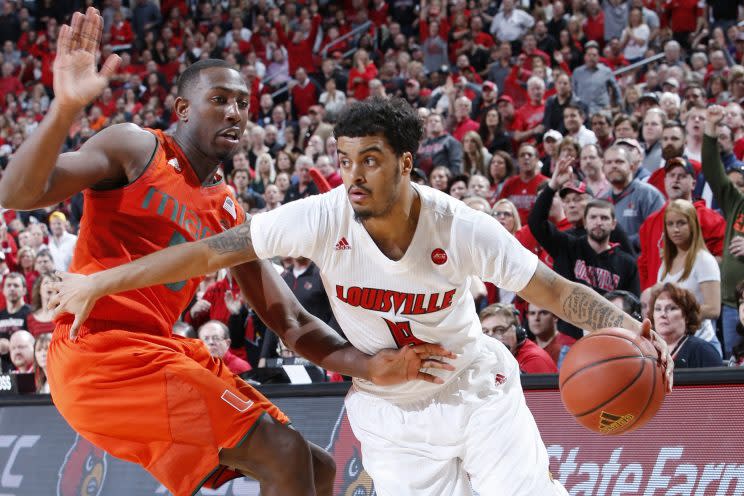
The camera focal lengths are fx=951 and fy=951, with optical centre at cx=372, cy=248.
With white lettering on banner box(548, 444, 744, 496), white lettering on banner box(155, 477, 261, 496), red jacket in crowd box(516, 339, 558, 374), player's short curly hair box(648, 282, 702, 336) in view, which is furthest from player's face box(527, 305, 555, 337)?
white lettering on banner box(155, 477, 261, 496)

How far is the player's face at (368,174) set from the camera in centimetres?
311

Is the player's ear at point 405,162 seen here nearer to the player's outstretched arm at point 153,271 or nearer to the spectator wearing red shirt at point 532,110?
the player's outstretched arm at point 153,271

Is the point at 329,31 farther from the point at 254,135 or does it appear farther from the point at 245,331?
the point at 245,331

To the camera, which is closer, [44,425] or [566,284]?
[566,284]

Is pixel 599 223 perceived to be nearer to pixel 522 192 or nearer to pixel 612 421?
pixel 522 192

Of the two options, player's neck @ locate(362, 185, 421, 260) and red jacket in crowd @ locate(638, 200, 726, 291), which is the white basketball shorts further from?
red jacket in crowd @ locate(638, 200, 726, 291)

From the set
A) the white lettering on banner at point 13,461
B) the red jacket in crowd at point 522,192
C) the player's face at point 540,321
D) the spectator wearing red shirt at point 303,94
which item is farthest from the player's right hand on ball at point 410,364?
the spectator wearing red shirt at point 303,94

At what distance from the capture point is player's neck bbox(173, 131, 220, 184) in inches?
142

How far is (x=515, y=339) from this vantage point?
5441mm

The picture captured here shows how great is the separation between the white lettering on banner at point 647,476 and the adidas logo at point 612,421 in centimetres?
119

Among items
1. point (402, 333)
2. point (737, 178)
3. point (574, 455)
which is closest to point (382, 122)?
point (402, 333)

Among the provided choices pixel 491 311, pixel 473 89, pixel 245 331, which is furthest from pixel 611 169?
pixel 473 89

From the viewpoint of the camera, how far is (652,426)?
14.1ft

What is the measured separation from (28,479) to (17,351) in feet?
8.32
